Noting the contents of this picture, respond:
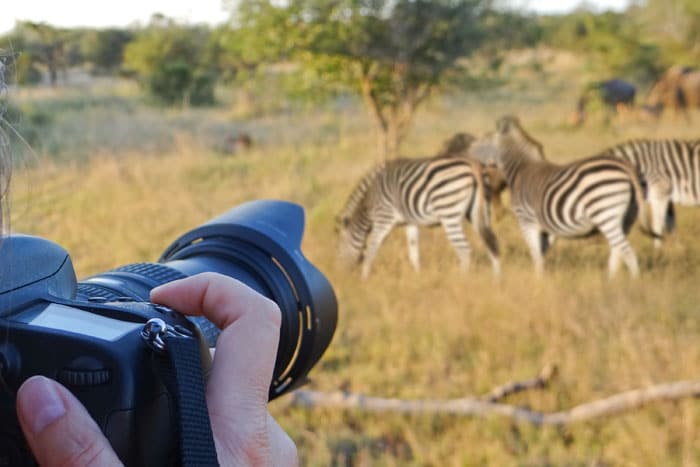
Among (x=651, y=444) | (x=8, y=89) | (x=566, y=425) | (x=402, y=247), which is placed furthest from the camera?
(x=402, y=247)

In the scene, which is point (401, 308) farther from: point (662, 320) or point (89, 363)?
point (89, 363)

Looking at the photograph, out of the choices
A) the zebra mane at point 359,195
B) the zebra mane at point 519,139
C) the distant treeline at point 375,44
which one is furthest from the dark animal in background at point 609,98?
the zebra mane at point 359,195

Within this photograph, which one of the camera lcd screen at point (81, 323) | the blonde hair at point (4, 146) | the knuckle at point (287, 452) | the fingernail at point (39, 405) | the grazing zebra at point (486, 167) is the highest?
the blonde hair at point (4, 146)

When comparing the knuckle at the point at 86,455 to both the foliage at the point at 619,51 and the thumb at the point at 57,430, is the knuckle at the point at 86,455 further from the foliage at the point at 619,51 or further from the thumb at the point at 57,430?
the foliage at the point at 619,51

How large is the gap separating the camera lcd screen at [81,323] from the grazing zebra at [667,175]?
559cm

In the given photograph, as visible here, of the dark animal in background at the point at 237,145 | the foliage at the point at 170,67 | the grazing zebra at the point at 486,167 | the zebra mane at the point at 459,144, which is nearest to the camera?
the grazing zebra at the point at 486,167

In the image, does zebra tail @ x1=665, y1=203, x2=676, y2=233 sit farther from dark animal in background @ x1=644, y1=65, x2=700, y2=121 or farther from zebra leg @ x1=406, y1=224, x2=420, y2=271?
dark animal in background @ x1=644, y1=65, x2=700, y2=121

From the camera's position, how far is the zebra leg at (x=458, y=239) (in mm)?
5684

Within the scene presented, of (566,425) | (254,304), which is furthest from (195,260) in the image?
(566,425)

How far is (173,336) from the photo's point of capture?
806 millimetres

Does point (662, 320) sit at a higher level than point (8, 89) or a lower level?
lower

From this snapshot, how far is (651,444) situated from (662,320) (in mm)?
1429

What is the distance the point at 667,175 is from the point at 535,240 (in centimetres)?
122

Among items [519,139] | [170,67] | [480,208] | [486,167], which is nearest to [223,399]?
[480,208]
